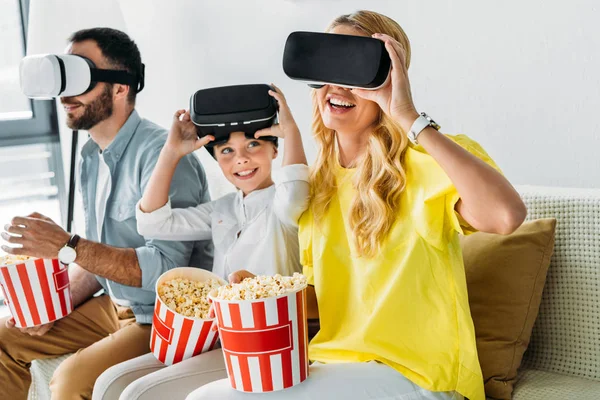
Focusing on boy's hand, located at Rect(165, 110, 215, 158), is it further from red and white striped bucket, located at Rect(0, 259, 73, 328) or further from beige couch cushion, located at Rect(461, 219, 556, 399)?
beige couch cushion, located at Rect(461, 219, 556, 399)

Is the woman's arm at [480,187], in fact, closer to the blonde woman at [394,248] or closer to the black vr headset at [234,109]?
the blonde woman at [394,248]

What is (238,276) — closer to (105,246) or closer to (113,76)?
(105,246)

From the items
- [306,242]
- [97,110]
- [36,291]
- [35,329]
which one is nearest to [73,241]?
[36,291]

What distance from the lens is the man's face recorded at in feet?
7.23

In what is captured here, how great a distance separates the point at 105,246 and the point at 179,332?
0.46 meters

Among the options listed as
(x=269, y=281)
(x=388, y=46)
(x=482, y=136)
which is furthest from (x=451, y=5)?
(x=269, y=281)

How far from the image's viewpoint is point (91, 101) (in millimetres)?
2201

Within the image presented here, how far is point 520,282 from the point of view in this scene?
1.59 metres

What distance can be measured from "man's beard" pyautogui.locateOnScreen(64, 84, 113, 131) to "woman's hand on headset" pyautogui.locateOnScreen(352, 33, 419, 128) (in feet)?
3.64

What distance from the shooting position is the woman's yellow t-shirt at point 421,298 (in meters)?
1.36

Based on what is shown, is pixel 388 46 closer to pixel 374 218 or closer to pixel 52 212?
pixel 374 218

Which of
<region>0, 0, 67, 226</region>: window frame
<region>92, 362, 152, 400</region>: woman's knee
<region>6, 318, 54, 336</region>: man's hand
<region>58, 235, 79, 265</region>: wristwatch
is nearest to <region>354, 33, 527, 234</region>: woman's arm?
<region>92, 362, 152, 400</region>: woman's knee

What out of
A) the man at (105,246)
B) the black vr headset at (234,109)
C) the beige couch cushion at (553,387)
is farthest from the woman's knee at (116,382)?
the beige couch cushion at (553,387)

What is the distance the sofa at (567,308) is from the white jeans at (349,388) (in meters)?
0.30
